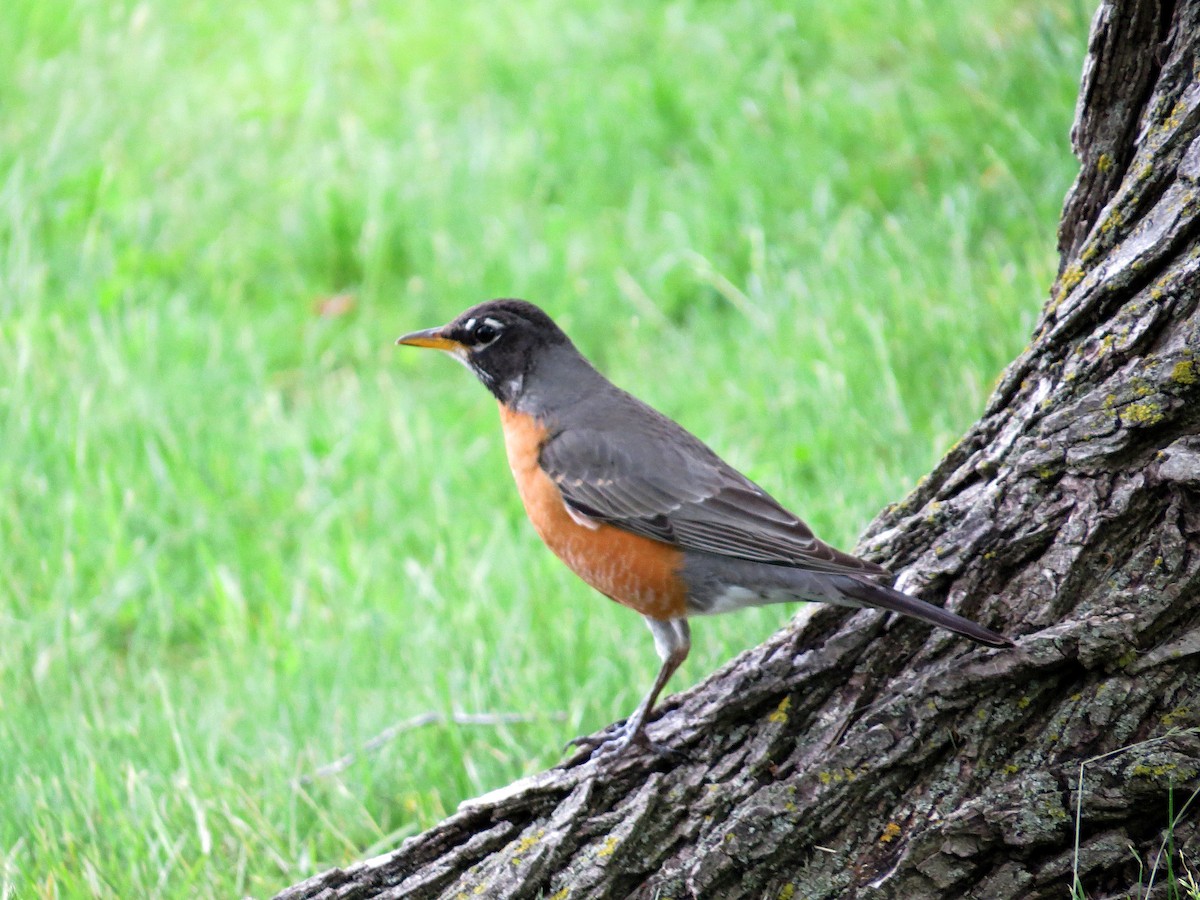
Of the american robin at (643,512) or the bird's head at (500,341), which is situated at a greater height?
the bird's head at (500,341)

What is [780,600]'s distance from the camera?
3178 mm

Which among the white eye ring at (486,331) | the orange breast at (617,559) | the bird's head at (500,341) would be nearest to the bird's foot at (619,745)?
the orange breast at (617,559)

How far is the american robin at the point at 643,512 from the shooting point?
A: 3.09 metres

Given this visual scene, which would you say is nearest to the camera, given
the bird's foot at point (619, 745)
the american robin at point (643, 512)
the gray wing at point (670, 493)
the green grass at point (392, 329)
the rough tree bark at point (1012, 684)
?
the rough tree bark at point (1012, 684)

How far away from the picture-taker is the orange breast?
10.8 ft

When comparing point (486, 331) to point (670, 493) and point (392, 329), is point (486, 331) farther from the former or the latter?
point (392, 329)

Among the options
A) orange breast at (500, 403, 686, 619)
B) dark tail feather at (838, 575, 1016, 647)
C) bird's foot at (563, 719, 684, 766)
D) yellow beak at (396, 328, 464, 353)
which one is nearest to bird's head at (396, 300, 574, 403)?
yellow beak at (396, 328, 464, 353)

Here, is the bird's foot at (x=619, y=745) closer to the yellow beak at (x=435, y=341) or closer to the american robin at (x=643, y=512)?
the american robin at (x=643, y=512)

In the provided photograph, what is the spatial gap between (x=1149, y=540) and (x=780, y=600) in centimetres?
90

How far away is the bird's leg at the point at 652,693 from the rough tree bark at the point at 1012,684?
7cm

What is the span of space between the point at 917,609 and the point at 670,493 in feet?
3.10

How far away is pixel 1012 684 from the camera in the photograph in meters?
2.64

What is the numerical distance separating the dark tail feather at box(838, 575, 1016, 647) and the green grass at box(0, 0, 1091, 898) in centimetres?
121

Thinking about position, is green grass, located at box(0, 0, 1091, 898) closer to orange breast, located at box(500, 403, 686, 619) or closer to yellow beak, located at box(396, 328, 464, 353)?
orange breast, located at box(500, 403, 686, 619)
